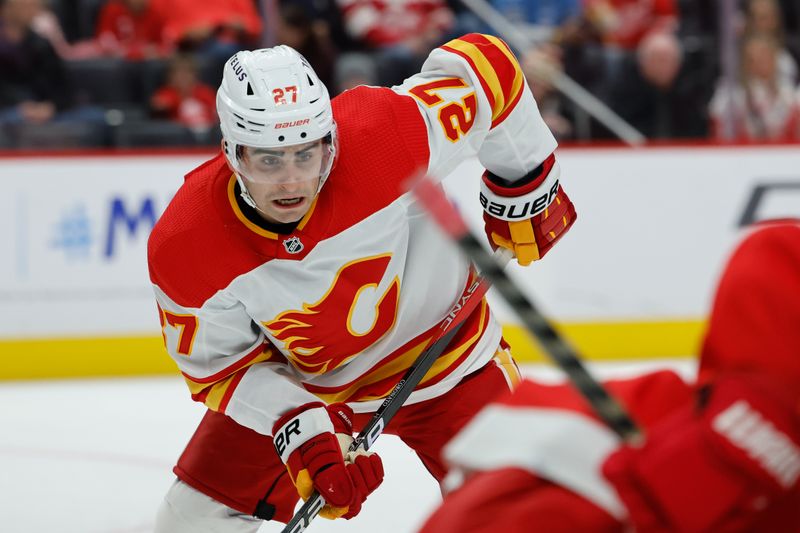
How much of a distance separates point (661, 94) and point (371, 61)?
109 cm

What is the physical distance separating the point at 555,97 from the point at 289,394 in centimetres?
276

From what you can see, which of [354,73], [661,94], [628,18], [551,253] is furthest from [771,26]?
[354,73]

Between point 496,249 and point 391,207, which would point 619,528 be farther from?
point 496,249

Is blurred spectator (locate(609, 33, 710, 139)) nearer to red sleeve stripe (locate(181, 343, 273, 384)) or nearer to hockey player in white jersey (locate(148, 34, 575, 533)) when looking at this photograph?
hockey player in white jersey (locate(148, 34, 575, 533))

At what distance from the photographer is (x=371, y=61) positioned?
15.1ft

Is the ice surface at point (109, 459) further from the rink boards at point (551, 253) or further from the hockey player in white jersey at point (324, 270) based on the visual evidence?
the hockey player in white jersey at point (324, 270)

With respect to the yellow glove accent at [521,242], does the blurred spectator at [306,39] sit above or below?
below

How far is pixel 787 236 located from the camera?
114 centimetres

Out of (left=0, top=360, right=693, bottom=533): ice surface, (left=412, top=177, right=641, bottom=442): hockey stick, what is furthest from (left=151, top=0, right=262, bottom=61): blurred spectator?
(left=412, top=177, right=641, bottom=442): hockey stick

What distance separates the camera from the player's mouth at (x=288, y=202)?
1991 mm

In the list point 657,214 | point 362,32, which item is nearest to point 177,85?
point 362,32

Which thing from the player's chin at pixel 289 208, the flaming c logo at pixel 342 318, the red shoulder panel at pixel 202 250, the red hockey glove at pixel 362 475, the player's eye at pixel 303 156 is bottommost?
the red hockey glove at pixel 362 475

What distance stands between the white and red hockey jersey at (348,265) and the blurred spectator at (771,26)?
2.53m

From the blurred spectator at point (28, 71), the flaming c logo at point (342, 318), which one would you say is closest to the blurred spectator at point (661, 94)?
the blurred spectator at point (28, 71)
